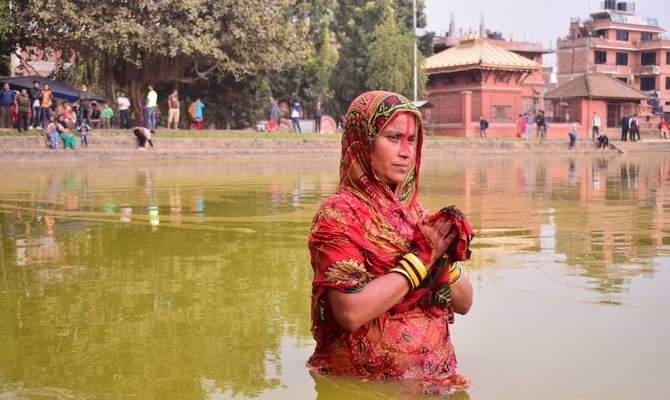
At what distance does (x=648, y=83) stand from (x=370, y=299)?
75320 mm

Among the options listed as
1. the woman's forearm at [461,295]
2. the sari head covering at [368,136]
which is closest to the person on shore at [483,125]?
the woman's forearm at [461,295]

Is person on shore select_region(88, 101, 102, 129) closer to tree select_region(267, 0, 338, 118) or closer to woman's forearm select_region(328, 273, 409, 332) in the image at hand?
tree select_region(267, 0, 338, 118)

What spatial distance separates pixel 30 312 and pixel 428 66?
48438 millimetres

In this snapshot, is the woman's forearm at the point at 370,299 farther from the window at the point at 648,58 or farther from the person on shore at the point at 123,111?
the window at the point at 648,58

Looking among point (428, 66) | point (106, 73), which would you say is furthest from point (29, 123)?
point (428, 66)

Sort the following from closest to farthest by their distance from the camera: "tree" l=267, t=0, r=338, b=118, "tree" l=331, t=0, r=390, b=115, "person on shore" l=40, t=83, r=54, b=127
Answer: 1. "person on shore" l=40, t=83, r=54, b=127
2. "tree" l=267, t=0, r=338, b=118
3. "tree" l=331, t=0, r=390, b=115

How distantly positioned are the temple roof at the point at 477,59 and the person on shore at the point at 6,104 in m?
28.9

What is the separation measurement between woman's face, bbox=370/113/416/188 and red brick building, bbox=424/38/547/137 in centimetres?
4541

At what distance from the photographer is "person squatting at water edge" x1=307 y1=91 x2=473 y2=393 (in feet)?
9.21

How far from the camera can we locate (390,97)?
295 centimetres

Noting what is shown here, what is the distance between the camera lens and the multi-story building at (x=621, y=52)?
231 ft

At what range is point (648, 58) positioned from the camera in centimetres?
7219

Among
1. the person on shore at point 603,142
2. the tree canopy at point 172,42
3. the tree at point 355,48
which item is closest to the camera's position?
the tree canopy at point 172,42

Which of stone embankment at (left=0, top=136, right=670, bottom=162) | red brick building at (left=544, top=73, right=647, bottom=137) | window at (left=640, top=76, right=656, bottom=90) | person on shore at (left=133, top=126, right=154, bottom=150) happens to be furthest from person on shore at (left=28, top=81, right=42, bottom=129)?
window at (left=640, top=76, right=656, bottom=90)
